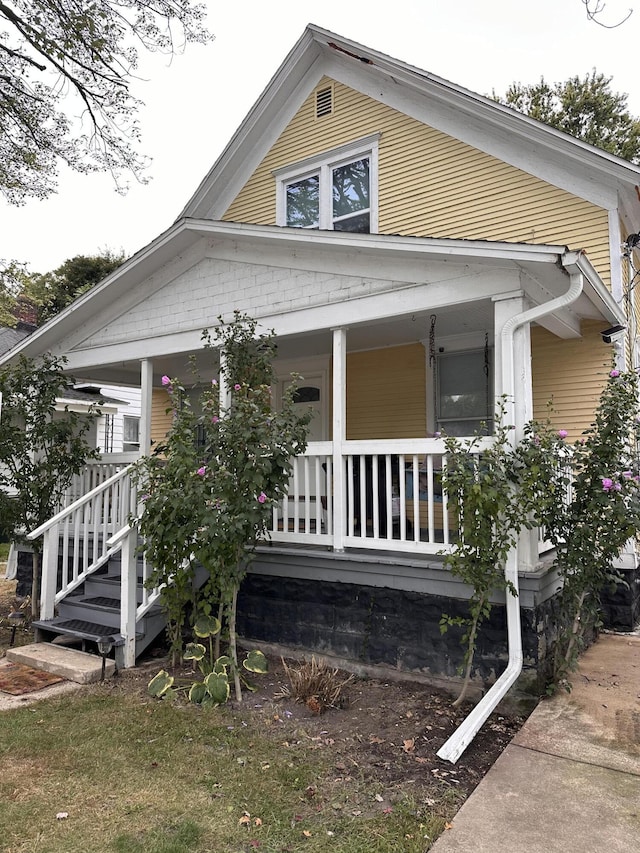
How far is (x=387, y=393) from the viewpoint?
8375 mm

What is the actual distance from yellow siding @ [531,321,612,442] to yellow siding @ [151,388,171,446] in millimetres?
7055

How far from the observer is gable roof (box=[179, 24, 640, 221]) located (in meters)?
6.65

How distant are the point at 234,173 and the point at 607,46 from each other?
7096mm

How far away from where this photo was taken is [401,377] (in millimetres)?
8250

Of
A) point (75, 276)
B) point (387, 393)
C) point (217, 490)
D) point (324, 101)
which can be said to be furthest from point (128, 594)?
point (75, 276)

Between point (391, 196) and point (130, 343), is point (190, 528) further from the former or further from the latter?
point (391, 196)

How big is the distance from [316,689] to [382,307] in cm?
330

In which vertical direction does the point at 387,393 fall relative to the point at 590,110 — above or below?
below

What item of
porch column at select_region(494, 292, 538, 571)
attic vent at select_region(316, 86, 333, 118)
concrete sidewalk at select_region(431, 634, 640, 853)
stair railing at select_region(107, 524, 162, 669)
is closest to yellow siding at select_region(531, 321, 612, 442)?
porch column at select_region(494, 292, 538, 571)

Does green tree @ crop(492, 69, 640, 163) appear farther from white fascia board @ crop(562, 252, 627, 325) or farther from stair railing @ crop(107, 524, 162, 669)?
stair railing @ crop(107, 524, 162, 669)

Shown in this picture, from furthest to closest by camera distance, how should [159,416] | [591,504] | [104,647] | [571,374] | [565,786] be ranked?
[159,416]
[571,374]
[104,647]
[591,504]
[565,786]

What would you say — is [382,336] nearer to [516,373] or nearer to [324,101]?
[516,373]

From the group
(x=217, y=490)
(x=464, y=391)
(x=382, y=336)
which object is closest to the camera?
(x=217, y=490)

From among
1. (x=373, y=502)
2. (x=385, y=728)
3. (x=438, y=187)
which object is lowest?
(x=385, y=728)
